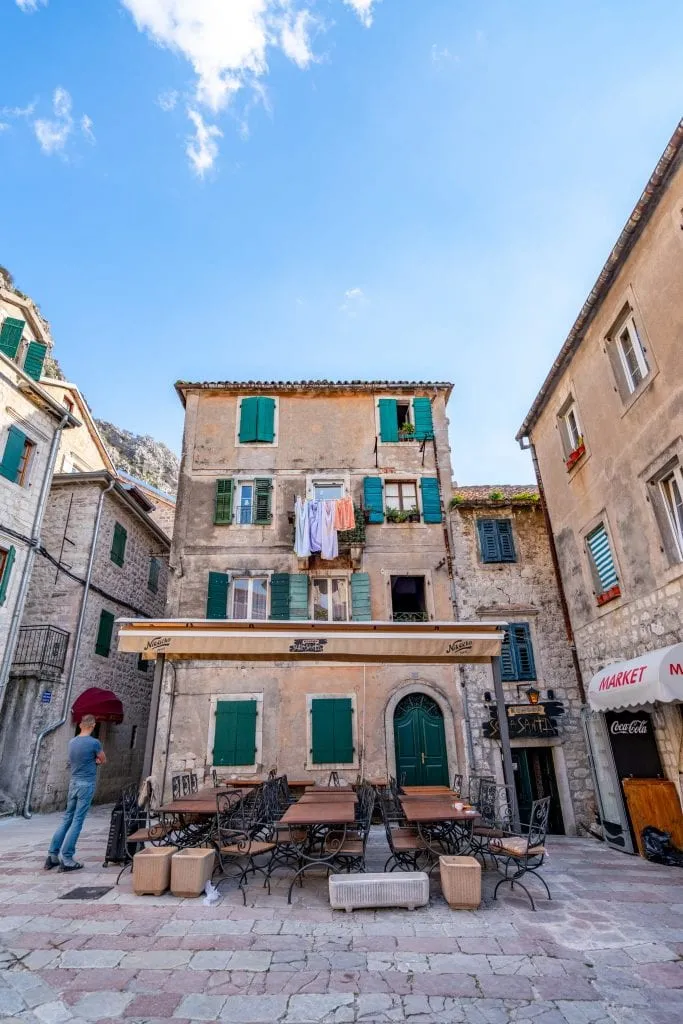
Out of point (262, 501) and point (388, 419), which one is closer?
point (262, 501)

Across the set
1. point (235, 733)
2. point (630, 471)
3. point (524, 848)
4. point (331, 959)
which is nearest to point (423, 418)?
point (630, 471)

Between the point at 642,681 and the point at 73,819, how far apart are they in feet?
26.4

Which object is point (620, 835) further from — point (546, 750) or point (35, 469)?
point (35, 469)

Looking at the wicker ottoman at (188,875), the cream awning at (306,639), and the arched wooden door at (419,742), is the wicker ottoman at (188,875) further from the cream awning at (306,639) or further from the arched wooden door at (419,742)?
the arched wooden door at (419,742)

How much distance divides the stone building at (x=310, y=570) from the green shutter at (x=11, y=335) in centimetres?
433

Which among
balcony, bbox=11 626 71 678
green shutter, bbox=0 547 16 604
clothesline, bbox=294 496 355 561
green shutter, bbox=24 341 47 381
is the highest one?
green shutter, bbox=24 341 47 381

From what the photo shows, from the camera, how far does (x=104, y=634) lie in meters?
15.4

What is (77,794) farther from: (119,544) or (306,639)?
(119,544)

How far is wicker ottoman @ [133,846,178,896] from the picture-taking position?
18.4 feet

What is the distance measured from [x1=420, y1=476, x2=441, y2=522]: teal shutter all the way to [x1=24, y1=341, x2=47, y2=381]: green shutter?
10937 millimetres

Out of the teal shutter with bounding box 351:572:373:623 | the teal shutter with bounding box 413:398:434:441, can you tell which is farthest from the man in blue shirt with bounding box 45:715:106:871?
the teal shutter with bounding box 413:398:434:441

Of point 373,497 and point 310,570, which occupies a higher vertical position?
point 373,497

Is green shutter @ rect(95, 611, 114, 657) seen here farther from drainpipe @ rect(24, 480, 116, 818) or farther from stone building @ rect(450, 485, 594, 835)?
stone building @ rect(450, 485, 594, 835)

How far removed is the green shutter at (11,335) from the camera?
14.0m
